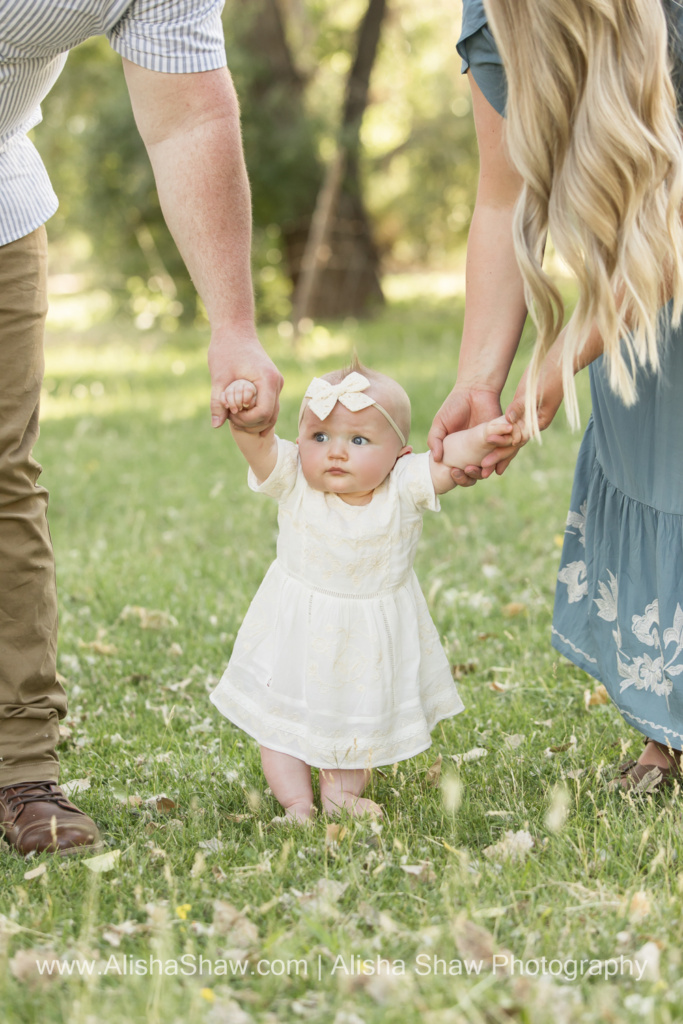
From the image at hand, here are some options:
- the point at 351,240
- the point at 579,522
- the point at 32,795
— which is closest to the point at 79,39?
the point at 579,522

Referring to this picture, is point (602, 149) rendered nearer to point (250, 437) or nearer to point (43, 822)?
point (250, 437)

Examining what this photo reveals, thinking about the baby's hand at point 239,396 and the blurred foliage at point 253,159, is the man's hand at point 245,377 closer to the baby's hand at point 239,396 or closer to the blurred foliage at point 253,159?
the baby's hand at point 239,396

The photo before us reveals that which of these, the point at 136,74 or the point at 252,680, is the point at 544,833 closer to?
the point at 252,680

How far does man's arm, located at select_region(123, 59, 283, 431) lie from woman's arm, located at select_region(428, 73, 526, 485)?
0.50 meters

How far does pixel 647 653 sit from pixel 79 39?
2023 millimetres

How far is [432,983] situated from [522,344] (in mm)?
1457

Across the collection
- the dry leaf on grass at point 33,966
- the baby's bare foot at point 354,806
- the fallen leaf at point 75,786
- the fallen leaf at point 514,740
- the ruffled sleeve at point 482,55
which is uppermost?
the ruffled sleeve at point 482,55

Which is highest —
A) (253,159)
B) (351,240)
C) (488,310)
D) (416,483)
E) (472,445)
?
(253,159)

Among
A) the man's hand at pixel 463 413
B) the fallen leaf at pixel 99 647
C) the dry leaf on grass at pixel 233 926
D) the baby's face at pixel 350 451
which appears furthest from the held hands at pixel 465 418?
the fallen leaf at pixel 99 647

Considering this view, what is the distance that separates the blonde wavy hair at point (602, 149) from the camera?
6.51 ft

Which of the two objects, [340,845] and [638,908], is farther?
[340,845]

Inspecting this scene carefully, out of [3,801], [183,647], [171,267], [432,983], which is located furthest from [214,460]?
[171,267]

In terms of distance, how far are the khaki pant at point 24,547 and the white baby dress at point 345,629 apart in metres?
0.60

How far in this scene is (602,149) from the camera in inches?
78.0
